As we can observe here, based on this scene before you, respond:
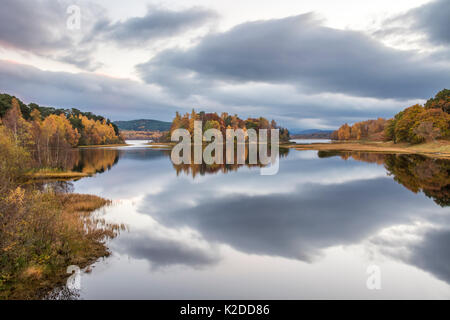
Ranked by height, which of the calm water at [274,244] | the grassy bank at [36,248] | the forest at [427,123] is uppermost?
the forest at [427,123]

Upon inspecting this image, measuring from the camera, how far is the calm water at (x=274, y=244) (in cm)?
1041

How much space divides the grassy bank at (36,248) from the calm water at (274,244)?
1096 millimetres

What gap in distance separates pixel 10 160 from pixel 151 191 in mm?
16655

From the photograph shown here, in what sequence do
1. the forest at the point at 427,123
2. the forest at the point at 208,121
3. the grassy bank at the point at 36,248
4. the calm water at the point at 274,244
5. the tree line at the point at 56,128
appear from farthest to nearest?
the forest at the point at 208,121 → the forest at the point at 427,123 → the tree line at the point at 56,128 → the calm water at the point at 274,244 → the grassy bank at the point at 36,248

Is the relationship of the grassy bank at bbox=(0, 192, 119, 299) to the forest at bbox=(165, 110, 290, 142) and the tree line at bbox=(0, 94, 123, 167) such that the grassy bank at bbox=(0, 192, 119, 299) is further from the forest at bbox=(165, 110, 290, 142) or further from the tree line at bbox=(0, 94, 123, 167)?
the forest at bbox=(165, 110, 290, 142)

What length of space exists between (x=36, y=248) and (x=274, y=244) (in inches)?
468

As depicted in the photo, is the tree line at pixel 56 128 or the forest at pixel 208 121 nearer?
the tree line at pixel 56 128

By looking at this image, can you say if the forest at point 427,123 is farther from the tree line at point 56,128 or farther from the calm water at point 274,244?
the tree line at point 56,128

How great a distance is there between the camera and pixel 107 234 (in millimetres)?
15508

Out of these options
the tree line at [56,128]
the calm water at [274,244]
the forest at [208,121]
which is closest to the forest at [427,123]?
the calm water at [274,244]

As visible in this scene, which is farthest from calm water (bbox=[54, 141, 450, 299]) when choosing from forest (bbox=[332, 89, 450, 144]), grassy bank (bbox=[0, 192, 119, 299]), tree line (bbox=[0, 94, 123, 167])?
forest (bbox=[332, 89, 450, 144])

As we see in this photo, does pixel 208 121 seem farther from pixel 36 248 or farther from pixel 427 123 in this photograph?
pixel 36 248

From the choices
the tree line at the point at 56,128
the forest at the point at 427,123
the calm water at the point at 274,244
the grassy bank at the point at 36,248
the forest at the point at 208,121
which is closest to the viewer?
the grassy bank at the point at 36,248
